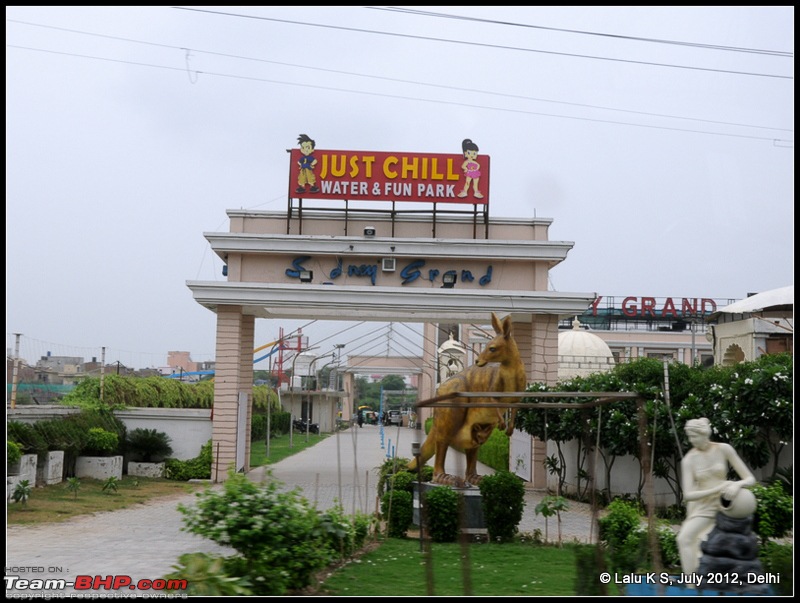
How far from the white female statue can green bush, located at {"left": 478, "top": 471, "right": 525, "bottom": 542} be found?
4839mm

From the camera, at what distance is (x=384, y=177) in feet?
72.5

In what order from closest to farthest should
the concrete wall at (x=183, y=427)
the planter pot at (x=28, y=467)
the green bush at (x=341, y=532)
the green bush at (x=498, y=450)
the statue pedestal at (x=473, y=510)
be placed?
the green bush at (x=341, y=532) → the statue pedestal at (x=473, y=510) → the planter pot at (x=28, y=467) → the concrete wall at (x=183, y=427) → the green bush at (x=498, y=450)

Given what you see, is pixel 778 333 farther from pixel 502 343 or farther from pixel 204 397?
pixel 204 397

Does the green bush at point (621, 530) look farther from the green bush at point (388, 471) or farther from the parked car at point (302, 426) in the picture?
the parked car at point (302, 426)

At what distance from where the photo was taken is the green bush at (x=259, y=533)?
→ 7746 millimetres

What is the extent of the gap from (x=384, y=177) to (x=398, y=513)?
11472 mm

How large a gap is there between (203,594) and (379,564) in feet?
11.2

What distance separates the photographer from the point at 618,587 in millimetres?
7766

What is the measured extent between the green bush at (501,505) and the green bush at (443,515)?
520mm

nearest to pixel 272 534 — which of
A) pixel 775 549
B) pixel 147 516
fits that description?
pixel 775 549

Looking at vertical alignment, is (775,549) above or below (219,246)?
below

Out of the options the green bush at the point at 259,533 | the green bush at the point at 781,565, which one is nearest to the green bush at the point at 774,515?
the green bush at the point at 781,565

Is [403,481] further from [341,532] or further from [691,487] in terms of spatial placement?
[691,487]

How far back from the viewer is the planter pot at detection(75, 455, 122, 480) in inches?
791
